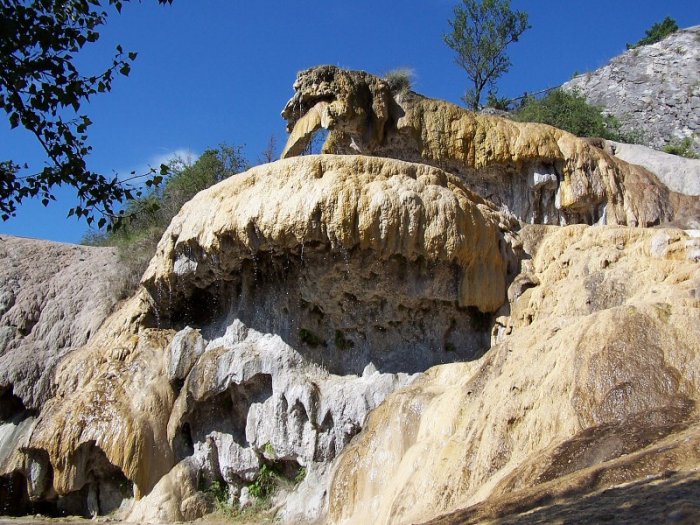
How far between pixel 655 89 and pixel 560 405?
Answer: 33.0 m

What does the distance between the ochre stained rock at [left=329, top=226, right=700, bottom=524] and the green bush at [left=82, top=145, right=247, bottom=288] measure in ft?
35.8

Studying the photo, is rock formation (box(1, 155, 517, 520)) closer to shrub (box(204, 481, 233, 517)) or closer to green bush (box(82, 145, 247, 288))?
shrub (box(204, 481, 233, 517))

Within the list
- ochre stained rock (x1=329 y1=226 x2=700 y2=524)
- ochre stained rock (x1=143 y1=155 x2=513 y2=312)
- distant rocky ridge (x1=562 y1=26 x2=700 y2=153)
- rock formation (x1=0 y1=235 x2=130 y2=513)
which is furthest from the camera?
distant rocky ridge (x1=562 y1=26 x2=700 y2=153)

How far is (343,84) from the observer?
766 inches

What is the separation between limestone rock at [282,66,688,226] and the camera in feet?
64.2

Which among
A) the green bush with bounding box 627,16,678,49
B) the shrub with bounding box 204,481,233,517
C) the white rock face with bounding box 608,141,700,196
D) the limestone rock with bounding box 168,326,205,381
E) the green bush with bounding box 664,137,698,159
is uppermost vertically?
the green bush with bounding box 627,16,678,49

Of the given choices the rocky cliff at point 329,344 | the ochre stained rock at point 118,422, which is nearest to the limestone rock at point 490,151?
the rocky cliff at point 329,344

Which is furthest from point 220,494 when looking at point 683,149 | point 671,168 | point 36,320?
point 683,149

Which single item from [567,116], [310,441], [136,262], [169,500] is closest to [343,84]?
[136,262]

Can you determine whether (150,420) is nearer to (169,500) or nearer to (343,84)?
(169,500)

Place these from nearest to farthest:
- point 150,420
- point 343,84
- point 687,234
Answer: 1. point 687,234
2. point 150,420
3. point 343,84

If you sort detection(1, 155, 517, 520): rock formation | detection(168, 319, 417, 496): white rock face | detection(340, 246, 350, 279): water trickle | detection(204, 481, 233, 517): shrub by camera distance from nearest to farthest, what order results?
detection(340, 246, 350, 279): water trickle → detection(1, 155, 517, 520): rock formation → detection(168, 319, 417, 496): white rock face → detection(204, 481, 233, 517): shrub

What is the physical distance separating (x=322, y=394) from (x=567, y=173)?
8804 mm

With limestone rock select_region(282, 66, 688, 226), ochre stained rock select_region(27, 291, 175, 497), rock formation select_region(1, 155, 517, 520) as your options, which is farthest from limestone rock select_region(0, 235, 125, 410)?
limestone rock select_region(282, 66, 688, 226)
